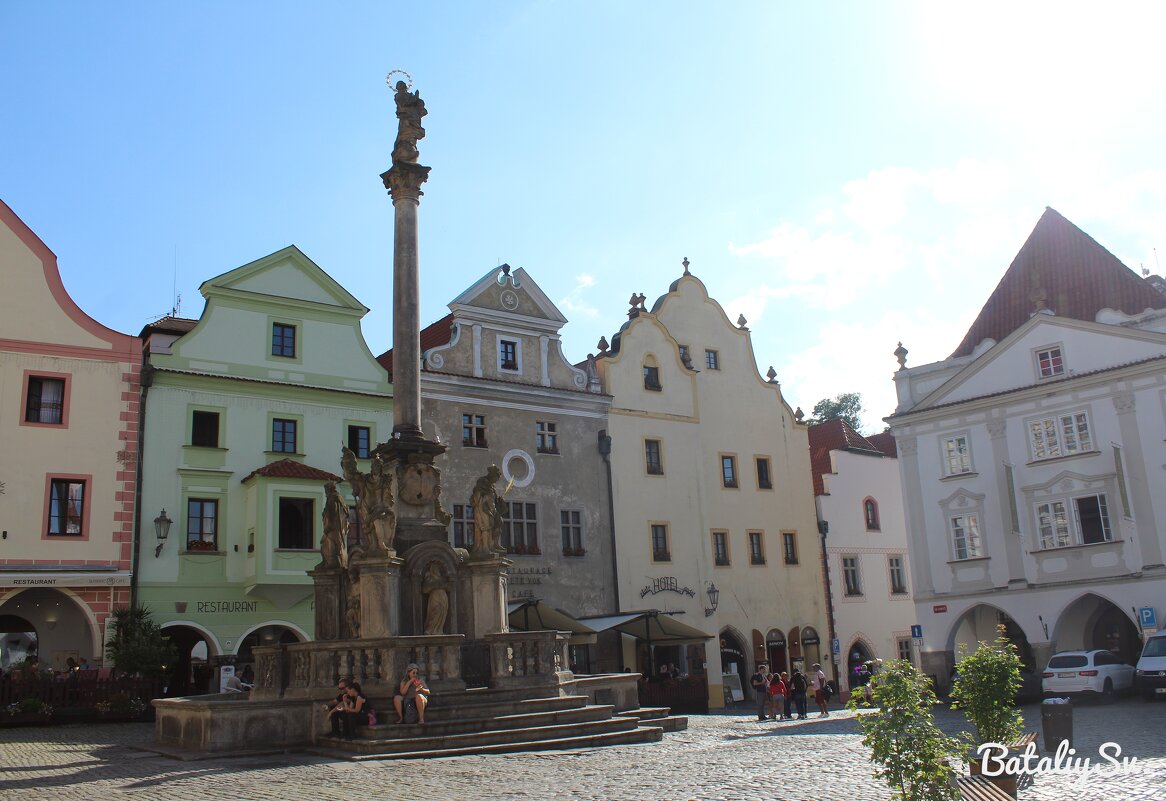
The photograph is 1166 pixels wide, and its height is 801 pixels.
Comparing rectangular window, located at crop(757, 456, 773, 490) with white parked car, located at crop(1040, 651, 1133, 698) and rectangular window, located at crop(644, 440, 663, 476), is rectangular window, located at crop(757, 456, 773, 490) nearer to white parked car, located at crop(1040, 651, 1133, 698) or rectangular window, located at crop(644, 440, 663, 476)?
rectangular window, located at crop(644, 440, 663, 476)

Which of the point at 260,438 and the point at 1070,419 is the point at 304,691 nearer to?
the point at 260,438

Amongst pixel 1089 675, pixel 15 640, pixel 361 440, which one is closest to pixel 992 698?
pixel 1089 675

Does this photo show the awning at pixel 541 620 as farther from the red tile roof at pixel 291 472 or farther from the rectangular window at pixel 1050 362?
the rectangular window at pixel 1050 362

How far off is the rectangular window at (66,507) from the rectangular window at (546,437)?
13489mm

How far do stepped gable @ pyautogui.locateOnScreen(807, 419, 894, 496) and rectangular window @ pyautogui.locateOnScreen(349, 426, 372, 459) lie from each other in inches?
705

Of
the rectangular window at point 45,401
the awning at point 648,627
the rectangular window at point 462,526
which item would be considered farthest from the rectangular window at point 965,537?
the rectangular window at point 45,401

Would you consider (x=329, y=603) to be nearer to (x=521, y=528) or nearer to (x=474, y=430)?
(x=474, y=430)

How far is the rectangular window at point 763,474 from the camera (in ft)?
138

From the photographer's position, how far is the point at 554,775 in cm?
1376

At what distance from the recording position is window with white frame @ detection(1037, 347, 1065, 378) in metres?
37.2

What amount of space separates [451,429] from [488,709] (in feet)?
56.2

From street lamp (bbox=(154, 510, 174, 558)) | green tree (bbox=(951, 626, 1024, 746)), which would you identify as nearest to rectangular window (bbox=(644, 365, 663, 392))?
street lamp (bbox=(154, 510, 174, 558))

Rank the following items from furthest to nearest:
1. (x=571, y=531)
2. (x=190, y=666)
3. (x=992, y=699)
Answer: (x=571, y=531) < (x=190, y=666) < (x=992, y=699)

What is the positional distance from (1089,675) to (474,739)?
18.8 meters
